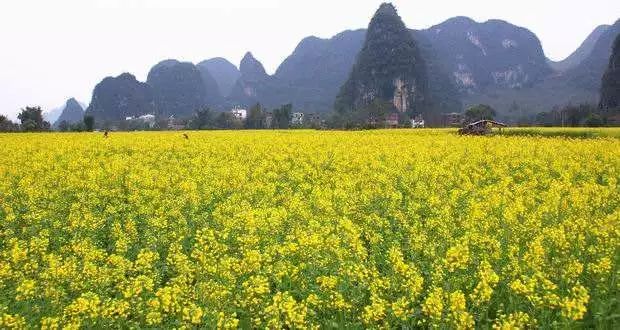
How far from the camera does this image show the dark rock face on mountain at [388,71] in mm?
166000

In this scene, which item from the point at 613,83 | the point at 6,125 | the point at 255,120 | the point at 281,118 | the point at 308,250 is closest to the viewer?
the point at 308,250

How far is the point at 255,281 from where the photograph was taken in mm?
5070

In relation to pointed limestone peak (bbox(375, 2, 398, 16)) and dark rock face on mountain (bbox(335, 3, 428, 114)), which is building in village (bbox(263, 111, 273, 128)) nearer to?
dark rock face on mountain (bbox(335, 3, 428, 114))

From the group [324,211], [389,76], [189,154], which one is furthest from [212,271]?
[389,76]

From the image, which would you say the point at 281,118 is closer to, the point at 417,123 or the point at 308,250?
the point at 417,123

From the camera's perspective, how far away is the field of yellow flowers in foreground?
4.86m

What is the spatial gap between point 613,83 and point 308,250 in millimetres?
128336

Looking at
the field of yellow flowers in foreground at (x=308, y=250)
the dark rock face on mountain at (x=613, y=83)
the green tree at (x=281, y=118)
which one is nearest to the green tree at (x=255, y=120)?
the green tree at (x=281, y=118)

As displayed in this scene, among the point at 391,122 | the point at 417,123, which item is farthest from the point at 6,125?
the point at 417,123

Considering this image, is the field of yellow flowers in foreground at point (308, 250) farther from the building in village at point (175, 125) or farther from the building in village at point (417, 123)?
the building in village at point (417, 123)

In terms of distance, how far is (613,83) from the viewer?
111m

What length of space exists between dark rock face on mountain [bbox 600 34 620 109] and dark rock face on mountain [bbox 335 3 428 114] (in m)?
60.2

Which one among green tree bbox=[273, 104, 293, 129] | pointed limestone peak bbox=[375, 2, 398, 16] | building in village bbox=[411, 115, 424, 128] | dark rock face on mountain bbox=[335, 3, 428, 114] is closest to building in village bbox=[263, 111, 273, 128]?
green tree bbox=[273, 104, 293, 129]

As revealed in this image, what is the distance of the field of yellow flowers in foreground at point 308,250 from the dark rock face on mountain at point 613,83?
112503 mm
